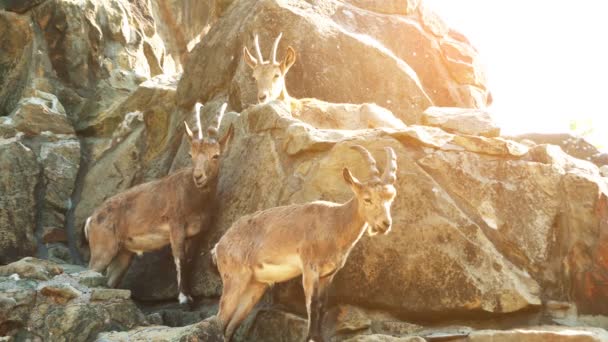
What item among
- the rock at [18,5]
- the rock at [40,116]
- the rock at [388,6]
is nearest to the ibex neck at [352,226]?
the rock at [40,116]

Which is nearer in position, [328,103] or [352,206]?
[352,206]

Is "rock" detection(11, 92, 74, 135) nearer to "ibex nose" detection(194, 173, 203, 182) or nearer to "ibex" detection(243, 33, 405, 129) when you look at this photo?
"ibex" detection(243, 33, 405, 129)

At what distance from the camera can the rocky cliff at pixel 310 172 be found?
8.59 metres

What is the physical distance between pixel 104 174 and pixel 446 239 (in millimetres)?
8078

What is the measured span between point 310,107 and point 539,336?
22.0ft

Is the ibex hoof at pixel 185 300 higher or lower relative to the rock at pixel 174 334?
higher

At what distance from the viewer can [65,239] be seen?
44.3 ft

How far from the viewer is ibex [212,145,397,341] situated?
7.74m

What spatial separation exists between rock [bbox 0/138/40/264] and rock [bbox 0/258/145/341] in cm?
314

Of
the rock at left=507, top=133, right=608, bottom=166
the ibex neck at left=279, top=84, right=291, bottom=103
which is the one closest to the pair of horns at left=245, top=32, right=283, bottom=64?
the ibex neck at left=279, top=84, right=291, bottom=103

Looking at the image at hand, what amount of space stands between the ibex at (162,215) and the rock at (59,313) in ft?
3.81

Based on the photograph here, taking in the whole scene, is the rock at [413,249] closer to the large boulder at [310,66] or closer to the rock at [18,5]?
the large boulder at [310,66]

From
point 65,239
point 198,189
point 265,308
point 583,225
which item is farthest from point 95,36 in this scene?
point 583,225

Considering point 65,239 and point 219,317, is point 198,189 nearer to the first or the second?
point 219,317
